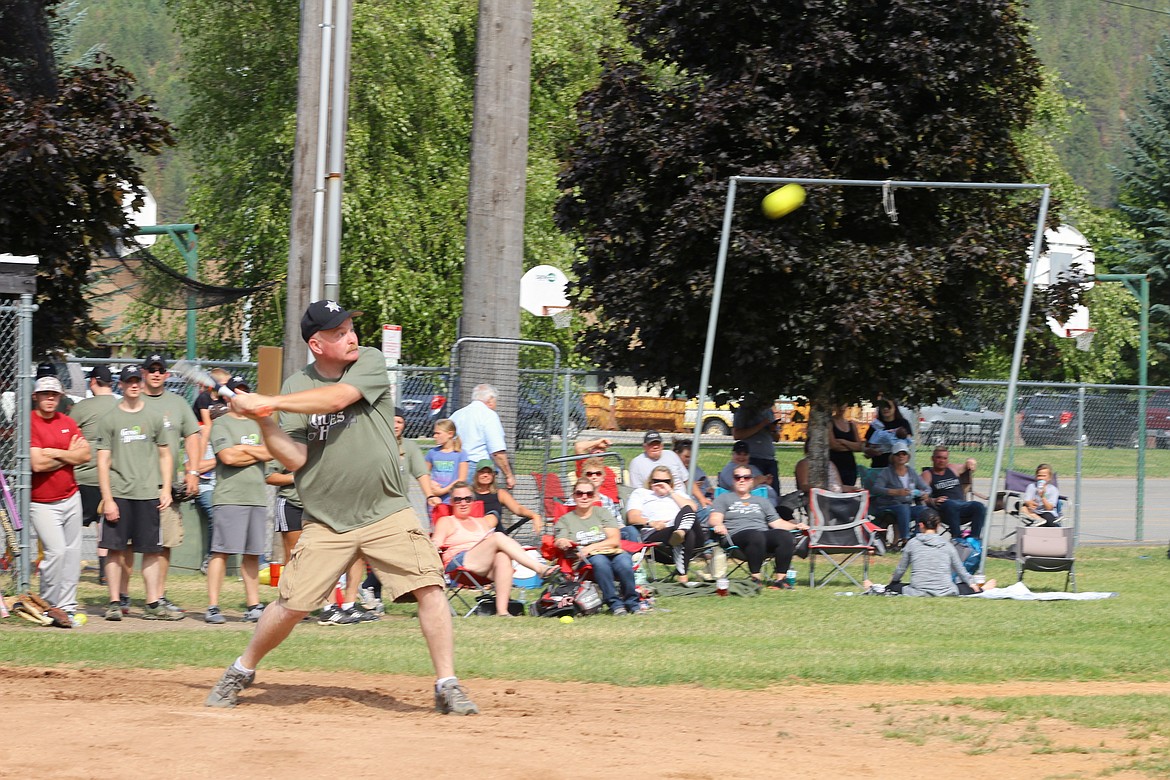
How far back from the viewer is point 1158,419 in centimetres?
1886

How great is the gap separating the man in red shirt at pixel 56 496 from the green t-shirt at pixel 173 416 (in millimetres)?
712

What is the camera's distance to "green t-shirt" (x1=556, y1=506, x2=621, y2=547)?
11.8 metres

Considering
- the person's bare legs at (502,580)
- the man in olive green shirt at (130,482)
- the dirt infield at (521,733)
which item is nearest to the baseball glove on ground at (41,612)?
the man in olive green shirt at (130,482)

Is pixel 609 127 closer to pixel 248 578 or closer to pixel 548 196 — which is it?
pixel 248 578

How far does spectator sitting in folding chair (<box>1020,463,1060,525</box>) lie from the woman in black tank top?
6.55 feet

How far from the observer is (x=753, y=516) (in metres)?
13.5

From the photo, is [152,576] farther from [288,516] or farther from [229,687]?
[229,687]

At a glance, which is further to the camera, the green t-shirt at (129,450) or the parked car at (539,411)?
the parked car at (539,411)

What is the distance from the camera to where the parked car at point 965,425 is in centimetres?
1828

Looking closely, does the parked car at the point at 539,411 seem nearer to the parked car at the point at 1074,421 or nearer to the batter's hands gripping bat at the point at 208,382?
the parked car at the point at 1074,421

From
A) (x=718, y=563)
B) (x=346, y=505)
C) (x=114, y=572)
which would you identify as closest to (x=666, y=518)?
(x=718, y=563)

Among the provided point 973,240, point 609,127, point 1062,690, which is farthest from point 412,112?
point 1062,690

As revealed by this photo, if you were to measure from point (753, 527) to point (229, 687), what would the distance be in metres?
7.09

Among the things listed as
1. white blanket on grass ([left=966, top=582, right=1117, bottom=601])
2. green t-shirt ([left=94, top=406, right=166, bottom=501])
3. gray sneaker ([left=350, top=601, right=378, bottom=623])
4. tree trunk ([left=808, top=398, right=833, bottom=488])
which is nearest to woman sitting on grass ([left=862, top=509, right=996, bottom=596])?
white blanket on grass ([left=966, top=582, right=1117, bottom=601])
